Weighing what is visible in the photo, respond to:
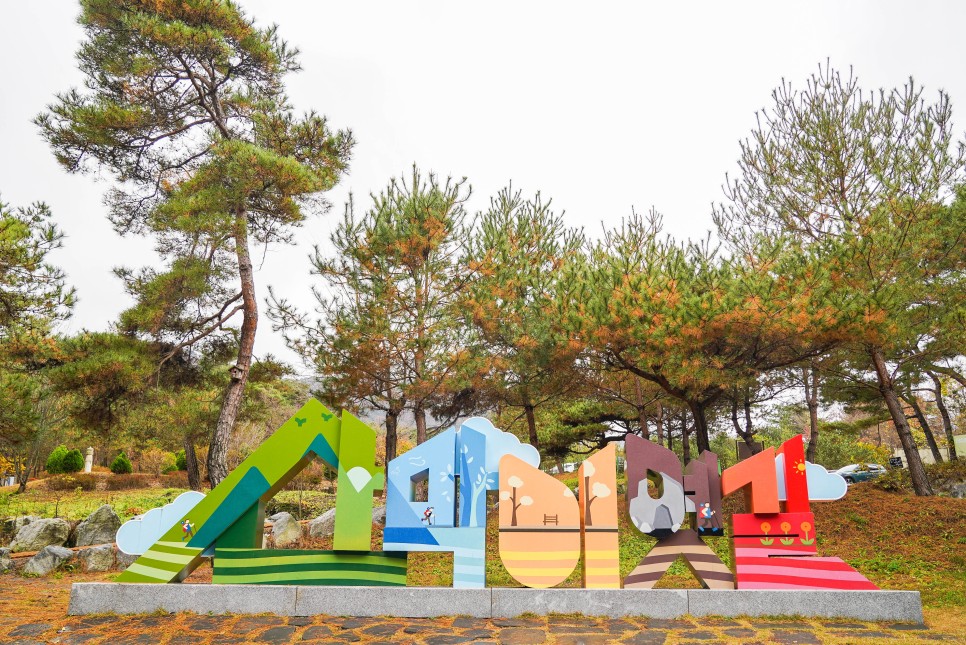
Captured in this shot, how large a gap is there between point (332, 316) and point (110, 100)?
5812mm

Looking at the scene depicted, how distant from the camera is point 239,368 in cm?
1102

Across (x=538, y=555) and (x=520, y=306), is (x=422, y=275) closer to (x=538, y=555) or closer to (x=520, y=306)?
(x=520, y=306)

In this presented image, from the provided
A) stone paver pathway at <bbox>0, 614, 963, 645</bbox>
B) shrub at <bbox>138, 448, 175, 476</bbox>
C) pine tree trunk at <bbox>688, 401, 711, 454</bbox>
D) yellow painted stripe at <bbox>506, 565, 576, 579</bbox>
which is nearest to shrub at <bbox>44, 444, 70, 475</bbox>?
shrub at <bbox>138, 448, 175, 476</bbox>

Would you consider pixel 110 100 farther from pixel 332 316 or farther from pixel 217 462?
pixel 217 462

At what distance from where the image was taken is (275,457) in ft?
19.3

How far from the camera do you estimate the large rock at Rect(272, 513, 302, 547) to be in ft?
32.3

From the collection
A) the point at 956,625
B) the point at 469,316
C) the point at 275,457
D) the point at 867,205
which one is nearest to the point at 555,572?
the point at 275,457

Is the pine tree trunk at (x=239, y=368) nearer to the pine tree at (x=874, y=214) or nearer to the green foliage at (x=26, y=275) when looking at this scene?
the green foliage at (x=26, y=275)

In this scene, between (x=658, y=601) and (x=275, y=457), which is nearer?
(x=658, y=601)

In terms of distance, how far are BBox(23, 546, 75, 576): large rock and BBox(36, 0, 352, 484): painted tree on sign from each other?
7.46 feet

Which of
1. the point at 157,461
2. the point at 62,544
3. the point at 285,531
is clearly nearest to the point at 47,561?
the point at 62,544

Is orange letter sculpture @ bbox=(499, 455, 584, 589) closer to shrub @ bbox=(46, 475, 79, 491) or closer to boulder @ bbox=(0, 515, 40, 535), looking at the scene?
boulder @ bbox=(0, 515, 40, 535)

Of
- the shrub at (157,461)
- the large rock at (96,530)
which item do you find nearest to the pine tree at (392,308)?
the large rock at (96,530)

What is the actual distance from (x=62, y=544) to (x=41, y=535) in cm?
35
